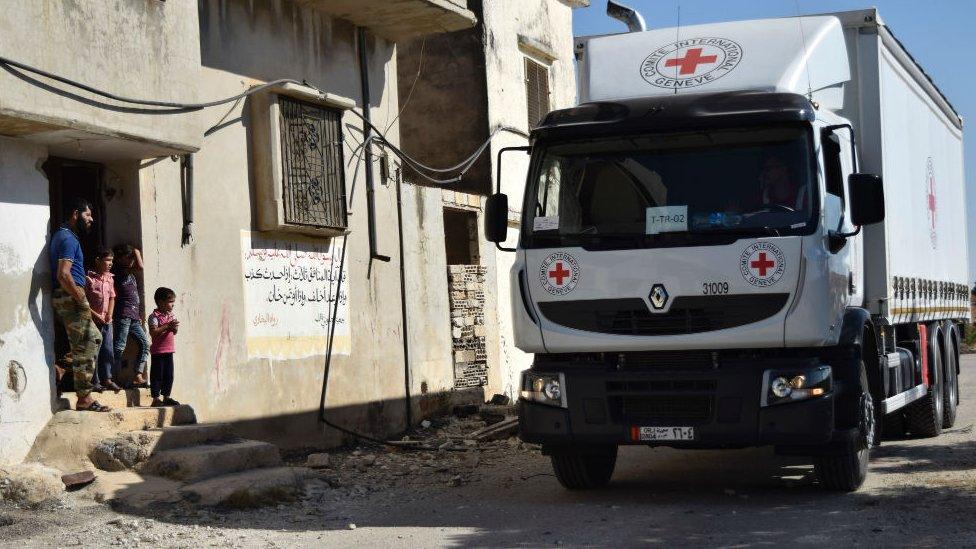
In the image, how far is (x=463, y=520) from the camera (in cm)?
830

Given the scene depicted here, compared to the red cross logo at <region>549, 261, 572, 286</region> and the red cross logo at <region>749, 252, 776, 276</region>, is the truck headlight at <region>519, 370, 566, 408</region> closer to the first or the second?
the red cross logo at <region>549, 261, 572, 286</region>

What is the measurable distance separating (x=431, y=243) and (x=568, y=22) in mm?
6803

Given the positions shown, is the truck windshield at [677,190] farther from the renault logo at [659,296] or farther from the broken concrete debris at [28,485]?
the broken concrete debris at [28,485]

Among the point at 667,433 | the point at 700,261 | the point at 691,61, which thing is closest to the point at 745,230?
the point at 700,261

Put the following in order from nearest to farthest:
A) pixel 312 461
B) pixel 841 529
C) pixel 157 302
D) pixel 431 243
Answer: pixel 841 529
pixel 157 302
pixel 312 461
pixel 431 243

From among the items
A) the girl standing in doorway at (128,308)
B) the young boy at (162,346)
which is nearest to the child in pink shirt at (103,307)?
the girl standing in doorway at (128,308)

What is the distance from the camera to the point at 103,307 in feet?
31.9

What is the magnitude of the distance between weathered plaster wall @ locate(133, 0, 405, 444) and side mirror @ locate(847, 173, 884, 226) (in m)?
5.47

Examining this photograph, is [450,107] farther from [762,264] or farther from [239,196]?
[762,264]

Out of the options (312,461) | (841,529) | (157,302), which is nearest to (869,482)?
(841,529)

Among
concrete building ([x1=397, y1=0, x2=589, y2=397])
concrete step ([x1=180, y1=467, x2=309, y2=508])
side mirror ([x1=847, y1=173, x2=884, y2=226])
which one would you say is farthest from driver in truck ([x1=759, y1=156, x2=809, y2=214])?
concrete building ([x1=397, y1=0, x2=589, y2=397])

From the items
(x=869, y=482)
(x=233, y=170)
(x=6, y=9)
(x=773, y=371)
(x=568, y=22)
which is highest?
(x=568, y=22)

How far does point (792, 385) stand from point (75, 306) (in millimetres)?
5185

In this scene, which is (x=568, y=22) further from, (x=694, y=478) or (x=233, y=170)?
(x=694, y=478)
